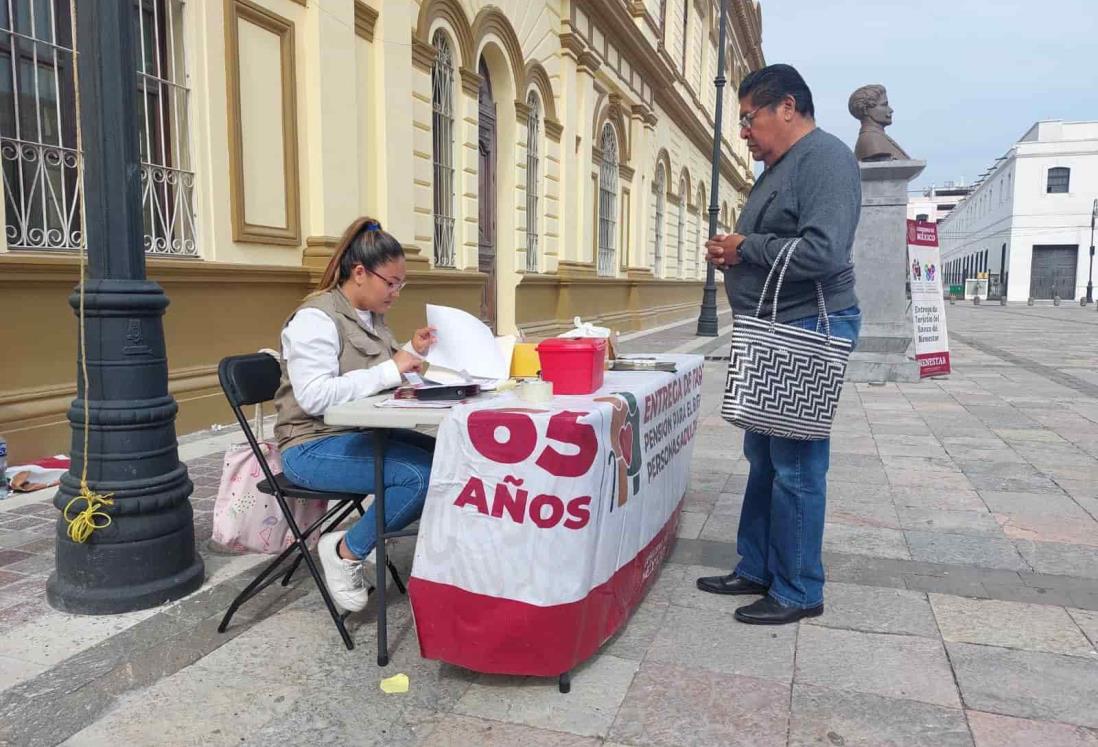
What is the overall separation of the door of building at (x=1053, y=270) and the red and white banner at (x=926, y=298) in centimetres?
5607

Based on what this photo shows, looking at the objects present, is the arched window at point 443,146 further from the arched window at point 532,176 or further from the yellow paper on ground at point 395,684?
the yellow paper on ground at point 395,684

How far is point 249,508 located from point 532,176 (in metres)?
10.3

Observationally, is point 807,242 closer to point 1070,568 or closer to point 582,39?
point 1070,568

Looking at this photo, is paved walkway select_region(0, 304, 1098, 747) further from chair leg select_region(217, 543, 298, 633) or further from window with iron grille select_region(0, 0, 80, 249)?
window with iron grille select_region(0, 0, 80, 249)

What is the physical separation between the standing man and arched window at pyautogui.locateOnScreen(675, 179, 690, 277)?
2117cm

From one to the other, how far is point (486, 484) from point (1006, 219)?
Result: 6939 cm

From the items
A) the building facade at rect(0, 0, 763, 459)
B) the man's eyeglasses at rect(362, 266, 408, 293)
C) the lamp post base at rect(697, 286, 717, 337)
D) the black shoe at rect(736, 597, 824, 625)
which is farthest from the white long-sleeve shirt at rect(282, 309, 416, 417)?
the lamp post base at rect(697, 286, 717, 337)

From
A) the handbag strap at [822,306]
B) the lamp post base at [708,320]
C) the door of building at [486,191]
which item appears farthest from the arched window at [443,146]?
the lamp post base at [708,320]

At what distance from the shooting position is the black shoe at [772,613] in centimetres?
305

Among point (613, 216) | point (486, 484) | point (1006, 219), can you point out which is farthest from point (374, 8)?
point (1006, 219)

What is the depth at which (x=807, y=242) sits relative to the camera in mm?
2812

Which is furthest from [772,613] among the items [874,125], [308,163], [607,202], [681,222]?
[681,222]

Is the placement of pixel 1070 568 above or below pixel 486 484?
below

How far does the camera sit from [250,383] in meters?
2.98
